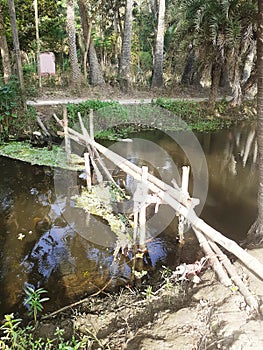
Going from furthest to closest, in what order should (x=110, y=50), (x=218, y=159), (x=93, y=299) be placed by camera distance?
(x=110, y=50), (x=218, y=159), (x=93, y=299)

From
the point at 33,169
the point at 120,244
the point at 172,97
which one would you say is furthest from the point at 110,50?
the point at 120,244

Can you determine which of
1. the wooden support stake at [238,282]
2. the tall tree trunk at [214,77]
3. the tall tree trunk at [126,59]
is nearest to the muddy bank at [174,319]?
the wooden support stake at [238,282]

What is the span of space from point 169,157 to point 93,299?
7.78 metres

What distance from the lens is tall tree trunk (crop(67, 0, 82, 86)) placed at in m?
14.6

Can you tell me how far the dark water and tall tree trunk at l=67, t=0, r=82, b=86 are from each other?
681 centimetres

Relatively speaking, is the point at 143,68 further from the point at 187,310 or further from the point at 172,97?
the point at 187,310

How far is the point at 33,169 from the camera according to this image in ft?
31.7

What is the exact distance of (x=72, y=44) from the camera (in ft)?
49.8

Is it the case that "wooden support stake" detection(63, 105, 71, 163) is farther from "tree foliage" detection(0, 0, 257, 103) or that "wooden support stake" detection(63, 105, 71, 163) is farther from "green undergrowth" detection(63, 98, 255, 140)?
"tree foliage" detection(0, 0, 257, 103)

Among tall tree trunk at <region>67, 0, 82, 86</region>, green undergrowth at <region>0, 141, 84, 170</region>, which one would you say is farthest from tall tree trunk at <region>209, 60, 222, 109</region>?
green undergrowth at <region>0, 141, 84, 170</region>

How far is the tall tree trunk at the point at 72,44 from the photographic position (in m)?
14.6

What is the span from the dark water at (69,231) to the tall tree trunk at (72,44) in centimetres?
681

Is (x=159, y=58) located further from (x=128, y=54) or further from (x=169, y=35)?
(x=169, y=35)

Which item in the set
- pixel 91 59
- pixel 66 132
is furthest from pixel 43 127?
pixel 91 59
